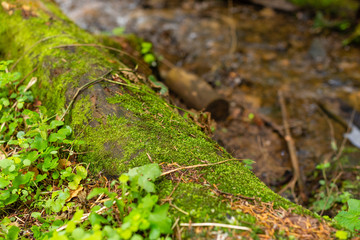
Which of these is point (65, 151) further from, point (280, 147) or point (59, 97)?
point (280, 147)

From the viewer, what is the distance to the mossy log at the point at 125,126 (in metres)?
1.76

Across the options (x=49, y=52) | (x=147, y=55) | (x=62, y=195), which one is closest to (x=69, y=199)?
(x=62, y=195)

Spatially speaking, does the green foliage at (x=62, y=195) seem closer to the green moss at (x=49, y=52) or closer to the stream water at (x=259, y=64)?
the green moss at (x=49, y=52)

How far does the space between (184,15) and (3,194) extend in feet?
23.1

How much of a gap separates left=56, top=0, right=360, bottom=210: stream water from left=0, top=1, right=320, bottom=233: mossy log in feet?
3.83

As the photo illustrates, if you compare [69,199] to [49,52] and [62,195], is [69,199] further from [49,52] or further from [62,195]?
[49,52]

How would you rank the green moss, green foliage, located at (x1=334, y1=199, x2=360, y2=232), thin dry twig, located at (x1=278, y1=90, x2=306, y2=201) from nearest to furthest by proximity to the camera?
green foliage, located at (x1=334, y1=199, x2=360, y2=232)
the green moss
thin dry twig, located at (x1=278, y1=90, x2=306, y2=201)

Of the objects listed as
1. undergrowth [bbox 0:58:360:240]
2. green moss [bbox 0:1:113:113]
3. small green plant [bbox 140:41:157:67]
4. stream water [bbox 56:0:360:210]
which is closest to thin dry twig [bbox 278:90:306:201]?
stream water [bbox 56:0:360:210]

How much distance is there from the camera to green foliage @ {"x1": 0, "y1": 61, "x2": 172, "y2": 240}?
146 cm

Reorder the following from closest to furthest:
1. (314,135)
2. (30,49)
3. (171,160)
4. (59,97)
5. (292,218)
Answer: (292,218), (171,160), (59,97), (30,49), (314,135)

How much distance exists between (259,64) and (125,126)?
15.4 ft

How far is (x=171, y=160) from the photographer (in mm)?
1929

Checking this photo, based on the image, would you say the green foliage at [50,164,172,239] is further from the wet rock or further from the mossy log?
the wet rock

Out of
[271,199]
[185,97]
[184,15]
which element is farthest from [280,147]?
[184,15]
